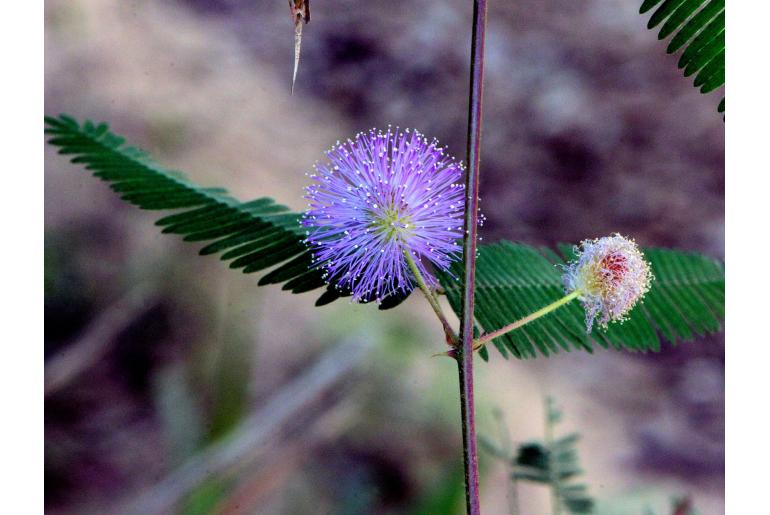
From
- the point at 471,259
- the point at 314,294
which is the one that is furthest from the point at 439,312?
the point at 314,294

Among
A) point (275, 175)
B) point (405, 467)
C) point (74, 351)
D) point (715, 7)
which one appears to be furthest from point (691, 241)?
point (74, 351)

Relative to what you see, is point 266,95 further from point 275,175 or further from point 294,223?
point 294,223

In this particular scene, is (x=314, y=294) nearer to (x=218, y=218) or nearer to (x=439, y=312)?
(x=218, y=218)

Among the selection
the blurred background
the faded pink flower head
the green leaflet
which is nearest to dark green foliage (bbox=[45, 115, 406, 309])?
the green leaflet

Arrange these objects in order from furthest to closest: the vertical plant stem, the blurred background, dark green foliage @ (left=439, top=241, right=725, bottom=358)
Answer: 1. the blurred background
2. dark green foliage @ (left=439, top=241, right=725, bottom=358)
3. the vertical plant stem

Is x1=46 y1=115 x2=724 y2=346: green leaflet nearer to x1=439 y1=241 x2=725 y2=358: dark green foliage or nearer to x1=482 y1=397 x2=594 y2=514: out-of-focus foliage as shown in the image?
x1=439 y1=241 x2=725 y2=358: dark green foliage

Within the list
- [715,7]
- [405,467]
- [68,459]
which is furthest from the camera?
[405,467]
